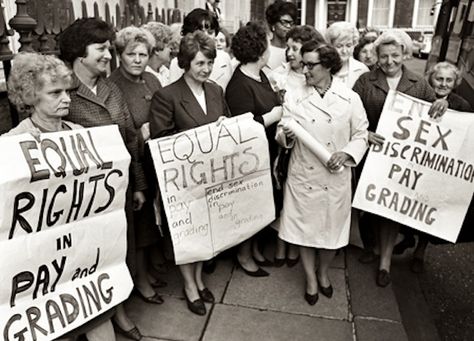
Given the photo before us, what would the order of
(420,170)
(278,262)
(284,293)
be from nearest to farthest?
(420,170) → (284,293) → (278,262)

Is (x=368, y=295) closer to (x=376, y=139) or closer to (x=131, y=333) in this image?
(x=376, y=139)

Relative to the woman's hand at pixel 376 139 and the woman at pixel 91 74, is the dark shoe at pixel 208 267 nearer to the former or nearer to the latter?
the woman at pixel 91 74

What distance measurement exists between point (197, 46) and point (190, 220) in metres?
1.14

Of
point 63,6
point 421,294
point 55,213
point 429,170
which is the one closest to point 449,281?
point 421,294

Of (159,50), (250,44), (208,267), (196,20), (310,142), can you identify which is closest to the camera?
(310,142)

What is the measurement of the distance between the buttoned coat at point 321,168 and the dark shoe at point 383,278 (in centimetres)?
56

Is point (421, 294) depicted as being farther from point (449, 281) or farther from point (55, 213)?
point (55, 213)

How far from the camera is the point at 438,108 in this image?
345 cm

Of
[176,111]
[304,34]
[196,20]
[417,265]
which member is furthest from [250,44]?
[417,265]

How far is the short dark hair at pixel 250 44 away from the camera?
145 inches

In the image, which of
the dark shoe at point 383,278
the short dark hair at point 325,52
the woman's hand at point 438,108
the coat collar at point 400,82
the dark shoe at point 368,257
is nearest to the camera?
the short dark hair at point 325,52

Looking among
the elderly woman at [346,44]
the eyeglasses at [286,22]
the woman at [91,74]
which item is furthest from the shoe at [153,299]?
the eyeglasses at [286,22]

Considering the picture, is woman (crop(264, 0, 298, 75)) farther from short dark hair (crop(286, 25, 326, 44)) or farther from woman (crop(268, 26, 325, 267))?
short dark hair (crop(286, 25, 326, 44))

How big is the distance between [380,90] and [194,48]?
4.73 ft
